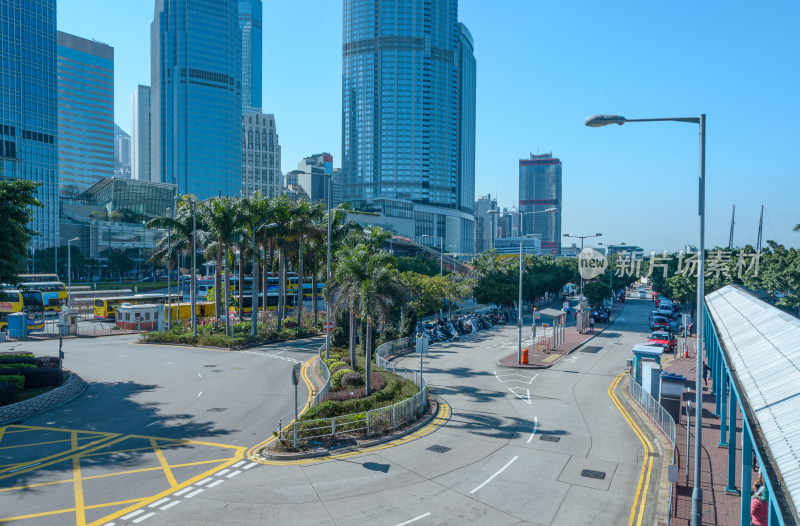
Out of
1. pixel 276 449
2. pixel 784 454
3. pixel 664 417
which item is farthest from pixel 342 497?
pixel 664 417

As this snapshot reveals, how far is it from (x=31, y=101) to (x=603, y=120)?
156m

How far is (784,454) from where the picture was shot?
27.1 feet

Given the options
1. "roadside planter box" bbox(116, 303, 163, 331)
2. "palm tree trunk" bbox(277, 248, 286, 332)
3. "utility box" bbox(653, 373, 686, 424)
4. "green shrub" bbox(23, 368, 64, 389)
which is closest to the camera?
"utility box" bbox(653, 373, 686, 424)

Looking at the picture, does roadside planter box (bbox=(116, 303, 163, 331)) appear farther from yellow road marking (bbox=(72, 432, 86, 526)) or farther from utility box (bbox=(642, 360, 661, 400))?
utility box (bbox=(642, 360, 661, 400))

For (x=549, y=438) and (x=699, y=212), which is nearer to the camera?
(x=699, y=212)

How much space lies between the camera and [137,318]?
54.8 m

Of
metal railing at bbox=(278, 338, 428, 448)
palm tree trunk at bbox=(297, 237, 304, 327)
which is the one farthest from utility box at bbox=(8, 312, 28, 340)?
metal railing at bbox=(278, 338, 428, 448)

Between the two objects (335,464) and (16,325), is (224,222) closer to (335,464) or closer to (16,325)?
(16,325)

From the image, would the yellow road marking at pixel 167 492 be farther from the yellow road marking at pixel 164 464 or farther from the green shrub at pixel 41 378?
the green shrub at pixel 41 378

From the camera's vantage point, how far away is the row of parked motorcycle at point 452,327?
4617 cm

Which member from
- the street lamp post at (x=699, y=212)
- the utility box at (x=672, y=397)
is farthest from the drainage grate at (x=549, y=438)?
the street lamp post at (x=699, y=212)

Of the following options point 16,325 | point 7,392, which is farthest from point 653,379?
point 16,325

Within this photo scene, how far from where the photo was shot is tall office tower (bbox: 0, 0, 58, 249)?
125 metres

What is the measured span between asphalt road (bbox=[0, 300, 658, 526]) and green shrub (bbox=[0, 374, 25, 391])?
10.2 ft
